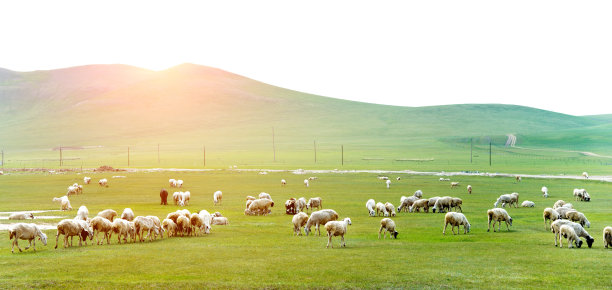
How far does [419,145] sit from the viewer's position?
177875mm

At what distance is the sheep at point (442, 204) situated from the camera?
38125mm

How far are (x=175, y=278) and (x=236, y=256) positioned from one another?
154 inches

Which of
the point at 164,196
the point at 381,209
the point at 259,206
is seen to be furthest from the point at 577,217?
the point at 164,196

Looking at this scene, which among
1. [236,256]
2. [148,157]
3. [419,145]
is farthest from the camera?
[419,145]

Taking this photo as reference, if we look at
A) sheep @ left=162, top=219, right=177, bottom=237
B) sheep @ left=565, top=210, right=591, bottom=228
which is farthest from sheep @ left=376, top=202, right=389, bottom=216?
sheep @ left=162, top=219, right=177, bottom=237

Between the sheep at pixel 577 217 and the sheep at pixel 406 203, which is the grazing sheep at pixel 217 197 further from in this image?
the sheep at pixel 577 217

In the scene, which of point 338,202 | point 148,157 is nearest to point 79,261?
point 338,202

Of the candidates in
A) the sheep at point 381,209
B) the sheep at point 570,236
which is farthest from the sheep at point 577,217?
the sheep at point 381,209

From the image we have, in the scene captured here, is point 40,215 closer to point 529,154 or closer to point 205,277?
point 205,277

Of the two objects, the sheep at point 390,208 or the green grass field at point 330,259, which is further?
the sheep at point 390,208

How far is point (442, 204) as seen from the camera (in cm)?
3844

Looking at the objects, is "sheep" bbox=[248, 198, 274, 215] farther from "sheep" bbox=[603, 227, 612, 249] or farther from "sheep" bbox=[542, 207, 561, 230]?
"sheep" bbox=[603, 227, 612, 249]

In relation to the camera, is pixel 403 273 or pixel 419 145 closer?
pixel 403 273

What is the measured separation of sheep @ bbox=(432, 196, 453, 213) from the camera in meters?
38.1
